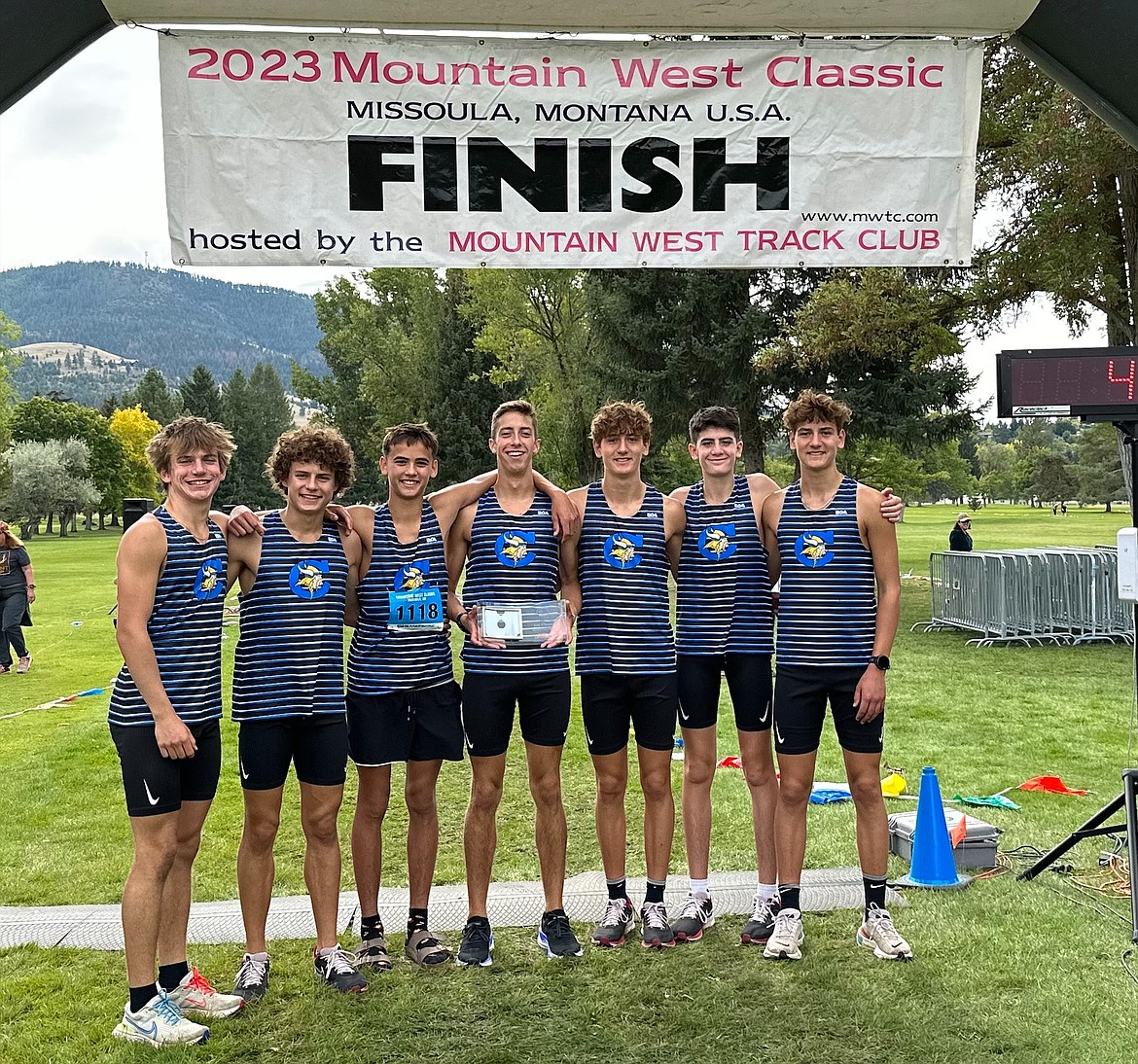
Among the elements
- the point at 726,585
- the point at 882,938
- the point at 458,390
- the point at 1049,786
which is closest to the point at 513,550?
the point at 726,585

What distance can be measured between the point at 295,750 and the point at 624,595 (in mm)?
1512

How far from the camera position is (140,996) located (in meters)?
3.88

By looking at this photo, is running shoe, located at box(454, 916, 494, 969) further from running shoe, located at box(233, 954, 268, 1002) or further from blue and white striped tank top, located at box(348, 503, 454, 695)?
blue and white striped tank top, located at box(348, 503, 454, 695)

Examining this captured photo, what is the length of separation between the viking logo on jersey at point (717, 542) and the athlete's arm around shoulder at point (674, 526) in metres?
0.11

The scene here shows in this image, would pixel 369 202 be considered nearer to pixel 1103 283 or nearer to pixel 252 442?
pixel 1103 283

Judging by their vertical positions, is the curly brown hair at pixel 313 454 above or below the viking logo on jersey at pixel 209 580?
above

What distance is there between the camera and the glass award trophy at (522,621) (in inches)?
174

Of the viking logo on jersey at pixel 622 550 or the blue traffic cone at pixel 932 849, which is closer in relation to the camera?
the viking logo on jersey at pixel 622 550

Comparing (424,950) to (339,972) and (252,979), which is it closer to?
(339,972)

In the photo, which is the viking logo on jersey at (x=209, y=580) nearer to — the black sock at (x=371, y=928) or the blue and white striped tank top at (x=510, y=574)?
the blue and white striped tank top at (x=510, y=574)

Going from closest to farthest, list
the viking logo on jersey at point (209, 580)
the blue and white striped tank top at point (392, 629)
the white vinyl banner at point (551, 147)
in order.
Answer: the white vinyl banner at point (551, 147)
the viking logo on jersey at point (209, 580)
the blue and white striped tank top at point (392, 629)

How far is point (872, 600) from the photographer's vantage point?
461 cm

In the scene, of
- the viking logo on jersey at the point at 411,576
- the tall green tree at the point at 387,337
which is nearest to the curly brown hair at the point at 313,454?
the viking logo on jersey at the point at 411,576

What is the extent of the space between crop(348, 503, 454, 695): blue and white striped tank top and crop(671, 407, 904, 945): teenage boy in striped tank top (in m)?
1.11
